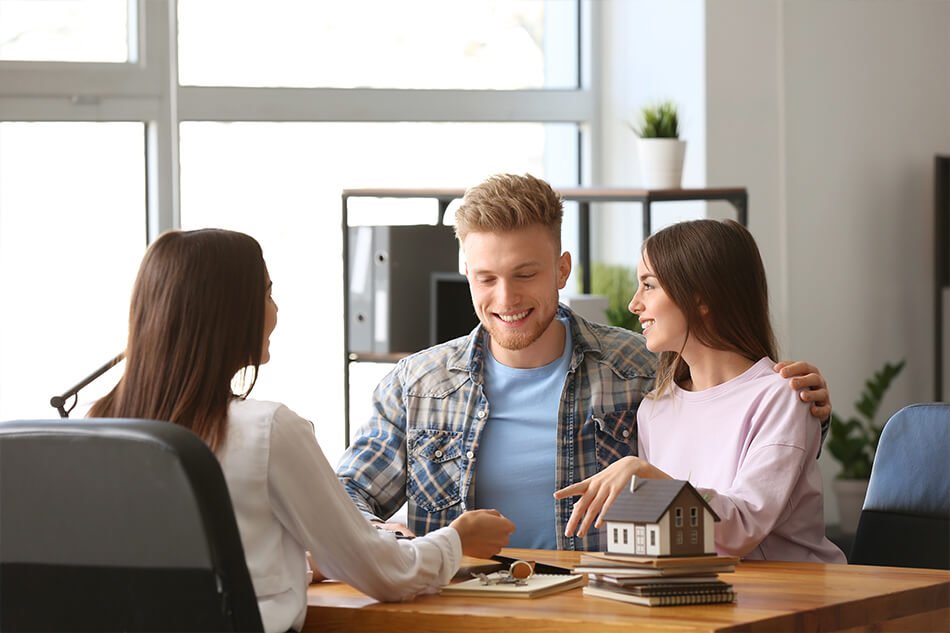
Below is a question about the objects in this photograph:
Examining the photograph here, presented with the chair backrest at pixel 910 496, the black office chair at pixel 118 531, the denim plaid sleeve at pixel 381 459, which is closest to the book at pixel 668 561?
the black office chair at pixel 118 531

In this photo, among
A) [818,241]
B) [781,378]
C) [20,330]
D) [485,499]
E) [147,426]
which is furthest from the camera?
[818,241]

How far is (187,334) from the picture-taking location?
1732 mm

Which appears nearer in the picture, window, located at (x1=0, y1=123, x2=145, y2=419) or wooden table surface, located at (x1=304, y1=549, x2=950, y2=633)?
wooden table surface, located at (x1=304, y1=549, x2=950, y2=633)

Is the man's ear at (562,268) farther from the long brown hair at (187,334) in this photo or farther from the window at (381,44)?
the window at (381,44)

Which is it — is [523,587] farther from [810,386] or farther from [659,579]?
[810,386]

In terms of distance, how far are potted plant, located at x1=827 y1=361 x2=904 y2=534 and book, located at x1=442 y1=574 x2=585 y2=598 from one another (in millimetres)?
3216

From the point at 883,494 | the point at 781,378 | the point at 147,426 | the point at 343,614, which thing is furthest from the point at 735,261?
the point at 147,426

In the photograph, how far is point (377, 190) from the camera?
432 centimetres

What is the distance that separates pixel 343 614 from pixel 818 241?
3.59 meters

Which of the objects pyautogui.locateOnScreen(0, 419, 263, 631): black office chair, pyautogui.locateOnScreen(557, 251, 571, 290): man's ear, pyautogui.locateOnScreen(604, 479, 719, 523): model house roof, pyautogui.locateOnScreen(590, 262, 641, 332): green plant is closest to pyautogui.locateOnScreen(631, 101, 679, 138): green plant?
pyautogui.locateOnScreen(590, 262, 641, 332): green plant

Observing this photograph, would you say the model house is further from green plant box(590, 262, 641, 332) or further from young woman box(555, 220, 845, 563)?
green plant box(590, 262, 641, 332)

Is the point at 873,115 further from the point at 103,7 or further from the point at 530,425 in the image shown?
the point at 530,425

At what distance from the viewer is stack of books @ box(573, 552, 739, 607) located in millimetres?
1771

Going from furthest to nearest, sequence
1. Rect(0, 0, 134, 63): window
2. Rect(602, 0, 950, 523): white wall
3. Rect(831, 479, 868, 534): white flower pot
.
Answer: Rect(831, 479, 868, 534): white flower pot → Rect(602, 0, 950, 523): white wall → Rect(0, 0, 134, 63): window
